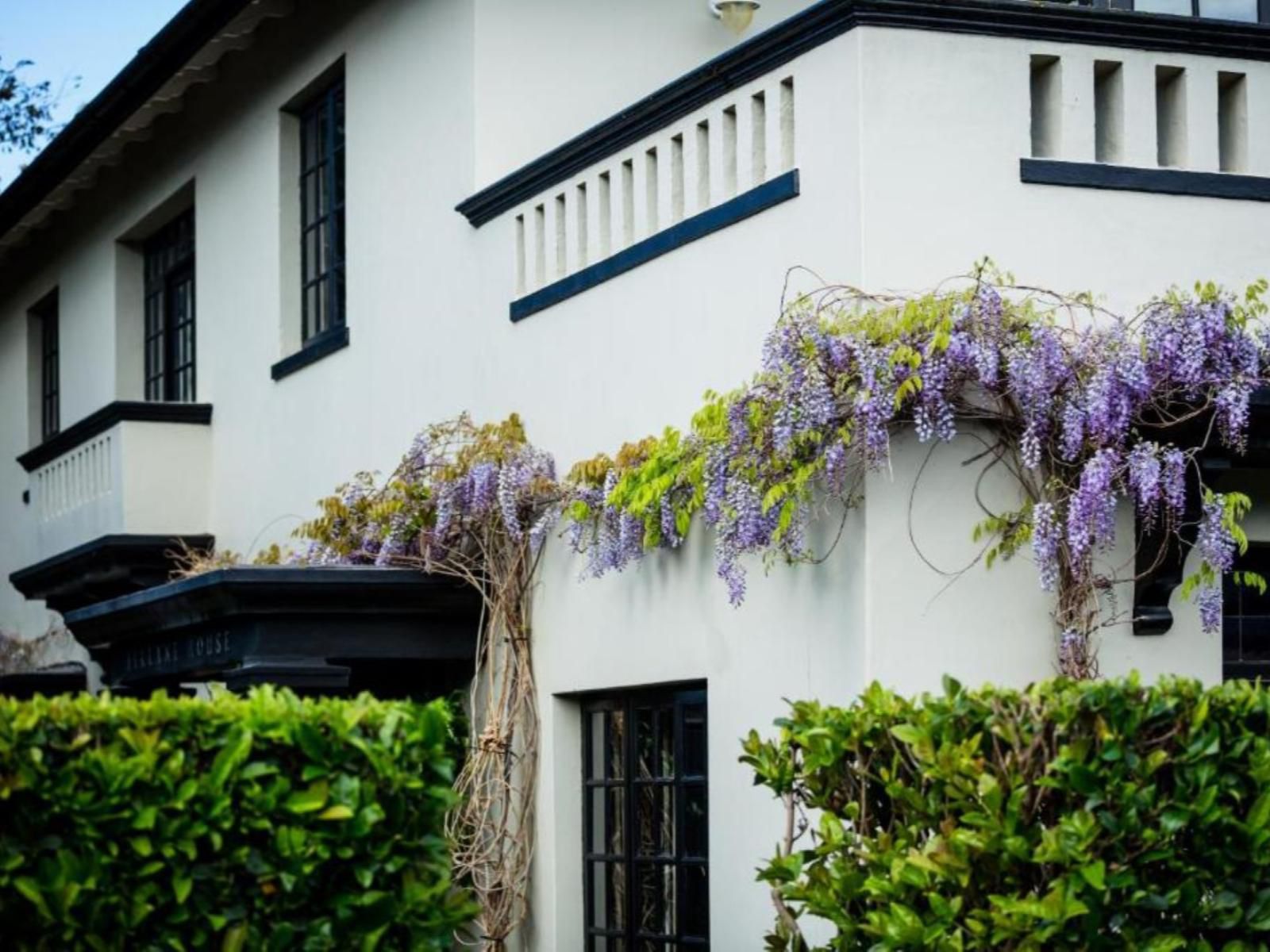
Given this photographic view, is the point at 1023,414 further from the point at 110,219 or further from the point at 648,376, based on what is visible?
the point at 110,219

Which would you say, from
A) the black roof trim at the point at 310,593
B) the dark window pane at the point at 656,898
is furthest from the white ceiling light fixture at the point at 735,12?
the dark window pane at the point at 656,898

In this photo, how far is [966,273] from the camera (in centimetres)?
938

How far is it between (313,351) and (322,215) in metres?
1.09

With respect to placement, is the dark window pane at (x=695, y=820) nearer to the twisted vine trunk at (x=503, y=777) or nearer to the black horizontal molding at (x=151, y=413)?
the twisted vine trunk at (x=503, y=777)

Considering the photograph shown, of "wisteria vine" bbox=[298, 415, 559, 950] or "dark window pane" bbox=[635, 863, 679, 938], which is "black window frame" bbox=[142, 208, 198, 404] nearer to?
"wisteria vine" bbox=[298, 415, 559, 950]

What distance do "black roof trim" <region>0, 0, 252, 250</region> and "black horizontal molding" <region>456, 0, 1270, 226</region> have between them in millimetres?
6170

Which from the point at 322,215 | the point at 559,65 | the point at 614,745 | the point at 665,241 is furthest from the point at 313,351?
the point at 665,241

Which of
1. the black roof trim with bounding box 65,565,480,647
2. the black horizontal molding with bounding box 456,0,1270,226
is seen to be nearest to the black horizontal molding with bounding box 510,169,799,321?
the black horizontal molding with bounding box 456,0,1270,226

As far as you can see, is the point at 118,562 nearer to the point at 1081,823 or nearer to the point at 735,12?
the point at 735,12

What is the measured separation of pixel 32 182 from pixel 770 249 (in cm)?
1234

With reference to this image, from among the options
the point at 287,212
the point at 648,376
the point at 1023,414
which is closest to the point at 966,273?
the point at 1023,414

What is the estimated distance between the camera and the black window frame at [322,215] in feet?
51.0

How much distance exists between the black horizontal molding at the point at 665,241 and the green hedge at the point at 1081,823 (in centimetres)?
301

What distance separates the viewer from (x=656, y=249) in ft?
35.8
